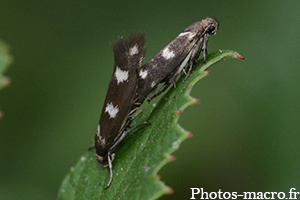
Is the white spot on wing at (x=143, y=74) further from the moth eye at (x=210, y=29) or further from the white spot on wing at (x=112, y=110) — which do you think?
the moth eye at (x=210, y=29)

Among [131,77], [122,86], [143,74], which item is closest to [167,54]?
[143,74]

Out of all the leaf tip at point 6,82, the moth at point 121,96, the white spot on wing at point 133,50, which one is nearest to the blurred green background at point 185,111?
the moth at point 121,96

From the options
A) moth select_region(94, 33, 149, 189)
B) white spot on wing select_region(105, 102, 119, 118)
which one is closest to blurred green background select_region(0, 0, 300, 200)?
moth select_region(94, 33, 149, 189)

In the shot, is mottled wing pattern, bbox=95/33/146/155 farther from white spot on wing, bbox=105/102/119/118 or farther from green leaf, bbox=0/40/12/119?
green leaf, bbox=0/40/12/119

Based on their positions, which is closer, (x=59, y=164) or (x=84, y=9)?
(x=59, y=164)

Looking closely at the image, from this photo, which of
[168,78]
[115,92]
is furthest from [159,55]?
[115,92]

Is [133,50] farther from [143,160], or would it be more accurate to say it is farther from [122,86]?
[143,160]

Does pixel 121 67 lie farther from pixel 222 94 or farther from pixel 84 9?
pixel 84 9

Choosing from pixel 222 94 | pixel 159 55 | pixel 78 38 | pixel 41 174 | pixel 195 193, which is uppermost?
pixel 78 38
